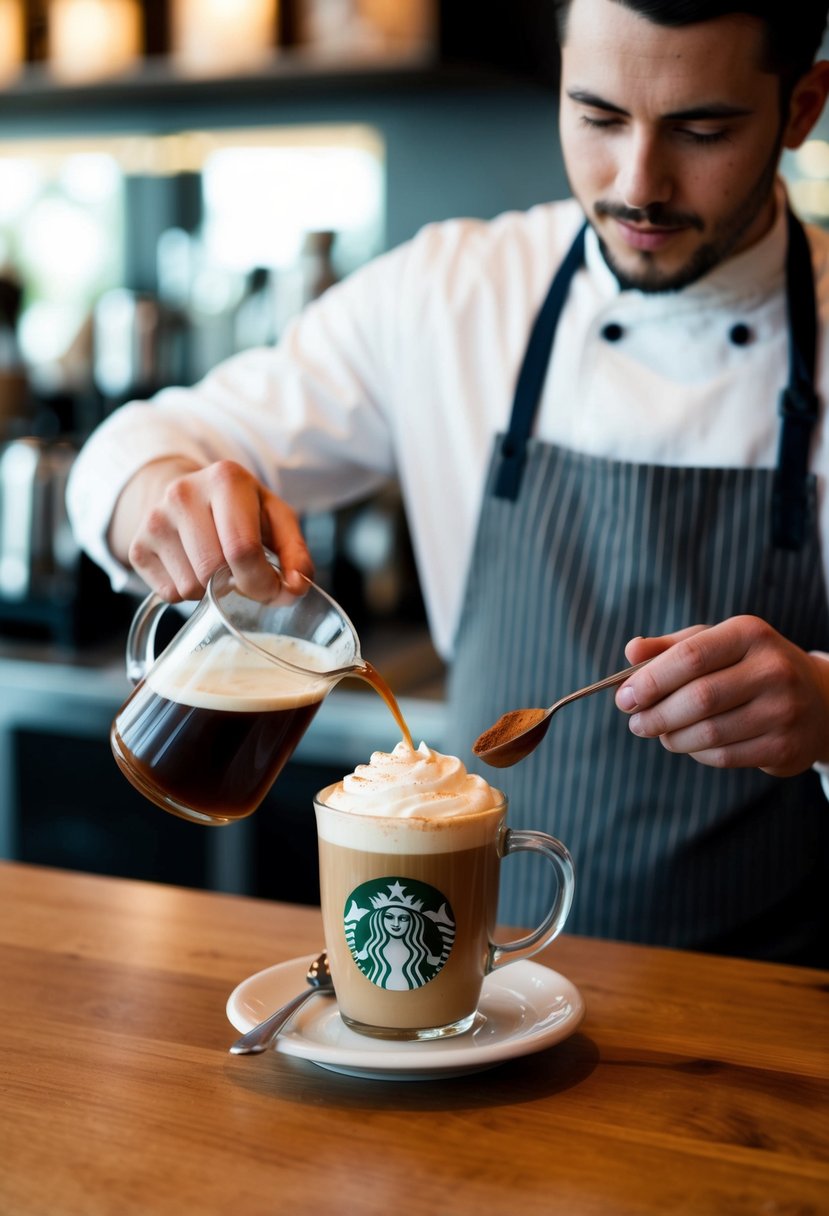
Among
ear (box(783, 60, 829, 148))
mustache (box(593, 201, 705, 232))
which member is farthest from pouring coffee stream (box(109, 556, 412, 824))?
ear (box(783, 60, 829, 148))

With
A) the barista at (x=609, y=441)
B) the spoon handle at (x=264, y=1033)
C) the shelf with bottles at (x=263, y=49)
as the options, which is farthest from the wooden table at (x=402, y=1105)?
the shelf with bottles at (x=263, y=49)

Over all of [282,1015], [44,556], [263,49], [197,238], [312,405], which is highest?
[263,49]

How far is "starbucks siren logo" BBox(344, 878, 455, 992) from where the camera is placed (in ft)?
3.34

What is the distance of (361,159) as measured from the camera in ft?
10.4

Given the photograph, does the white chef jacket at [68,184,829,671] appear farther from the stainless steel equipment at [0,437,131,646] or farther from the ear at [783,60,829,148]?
the stainless steel equipment at [0,437,131,646]

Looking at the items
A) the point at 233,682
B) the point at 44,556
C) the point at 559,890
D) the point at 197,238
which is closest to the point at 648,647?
the point at 559,890

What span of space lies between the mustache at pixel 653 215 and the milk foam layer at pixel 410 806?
2.23 feet

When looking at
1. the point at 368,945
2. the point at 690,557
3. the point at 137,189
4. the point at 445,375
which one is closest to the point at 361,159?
the point at 137,189

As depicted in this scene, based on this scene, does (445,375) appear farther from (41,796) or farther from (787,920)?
(41,796)

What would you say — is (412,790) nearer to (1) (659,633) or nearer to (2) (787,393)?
(1) (659,633)

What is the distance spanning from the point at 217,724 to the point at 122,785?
1609 millimetres

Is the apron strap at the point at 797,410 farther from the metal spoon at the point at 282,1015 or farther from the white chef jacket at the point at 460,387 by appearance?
the metal spoon at the point at 282,1015

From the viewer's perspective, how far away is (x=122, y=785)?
104 inches

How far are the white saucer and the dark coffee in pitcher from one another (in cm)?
15
